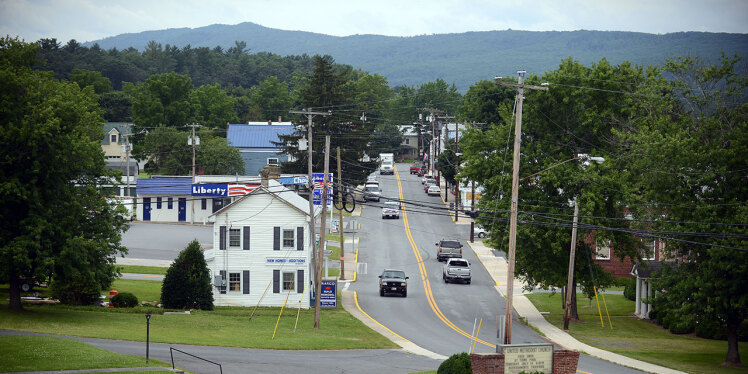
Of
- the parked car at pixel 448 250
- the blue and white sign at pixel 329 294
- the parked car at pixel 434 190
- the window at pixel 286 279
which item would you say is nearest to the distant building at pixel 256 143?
the parked car at pixel 434 190

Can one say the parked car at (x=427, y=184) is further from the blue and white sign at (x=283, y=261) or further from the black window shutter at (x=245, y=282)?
the black window shutter at (x=245, y=282)

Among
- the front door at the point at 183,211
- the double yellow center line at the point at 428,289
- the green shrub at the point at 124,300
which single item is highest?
the front door at the point at 183,211

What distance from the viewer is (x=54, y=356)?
24625 mm

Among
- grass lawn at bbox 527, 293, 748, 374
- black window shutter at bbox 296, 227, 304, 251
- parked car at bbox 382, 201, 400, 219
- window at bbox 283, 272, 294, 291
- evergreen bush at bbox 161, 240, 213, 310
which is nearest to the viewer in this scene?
grass lawn at bbox 527, 293, 748, 374

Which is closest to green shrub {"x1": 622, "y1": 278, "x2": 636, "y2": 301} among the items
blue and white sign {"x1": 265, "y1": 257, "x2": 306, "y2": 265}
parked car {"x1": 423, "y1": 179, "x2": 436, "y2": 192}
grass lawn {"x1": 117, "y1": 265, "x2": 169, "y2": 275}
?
blue and white sign {"x1": 265, "y1": 257, "x2": 306, "y2": 265}

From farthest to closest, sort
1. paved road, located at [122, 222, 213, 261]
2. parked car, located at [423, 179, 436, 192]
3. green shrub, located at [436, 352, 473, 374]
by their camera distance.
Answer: parked car, located at [423, 179, 436, 192], paved road, located at [122, 222, 213, 261], green shrub, located at [436, 352, 473, 374]

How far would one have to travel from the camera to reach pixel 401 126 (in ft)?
575

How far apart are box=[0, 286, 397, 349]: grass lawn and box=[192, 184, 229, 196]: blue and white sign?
103 feet

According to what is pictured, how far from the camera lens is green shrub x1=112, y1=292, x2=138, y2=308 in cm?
4134

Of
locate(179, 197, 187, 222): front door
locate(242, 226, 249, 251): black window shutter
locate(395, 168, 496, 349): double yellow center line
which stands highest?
locate(242, 226, 249, 251): black window shutter

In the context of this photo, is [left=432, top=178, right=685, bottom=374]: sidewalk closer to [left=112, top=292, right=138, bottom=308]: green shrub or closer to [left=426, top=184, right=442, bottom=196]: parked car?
[left=112, top=292, right=138, bottom=308]: green shrub

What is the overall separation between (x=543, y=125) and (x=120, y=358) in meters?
29.6

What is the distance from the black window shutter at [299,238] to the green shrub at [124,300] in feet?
34.1

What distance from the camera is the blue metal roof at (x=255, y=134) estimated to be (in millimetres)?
109312
